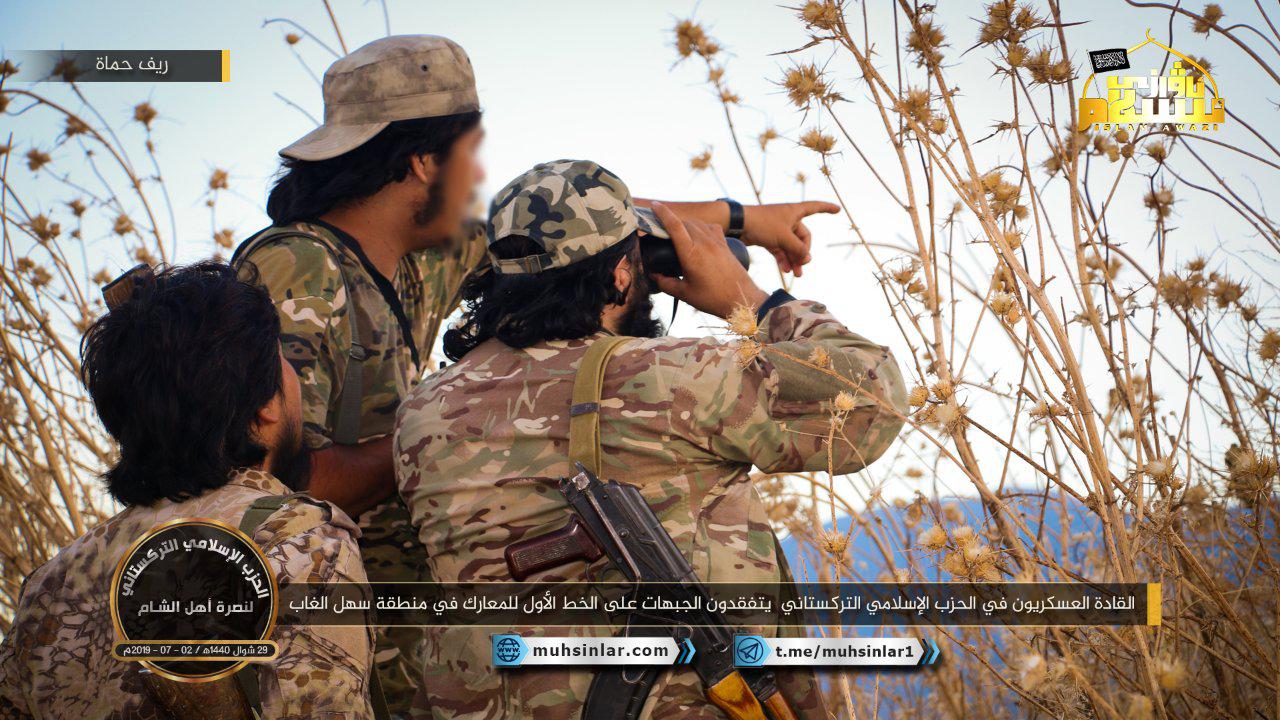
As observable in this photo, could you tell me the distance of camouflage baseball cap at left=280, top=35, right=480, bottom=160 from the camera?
2436 millimetres

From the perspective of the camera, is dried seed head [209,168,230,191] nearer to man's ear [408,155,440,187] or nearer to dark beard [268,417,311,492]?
man's ear [408,155,440,187]

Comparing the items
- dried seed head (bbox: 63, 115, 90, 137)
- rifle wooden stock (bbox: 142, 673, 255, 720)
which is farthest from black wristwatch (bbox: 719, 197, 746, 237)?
dried seed head (bbox: 63, 115, 90, 137)

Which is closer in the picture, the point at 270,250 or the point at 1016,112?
the point at 1016,112

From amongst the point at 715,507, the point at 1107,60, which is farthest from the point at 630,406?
the point at 1107,60

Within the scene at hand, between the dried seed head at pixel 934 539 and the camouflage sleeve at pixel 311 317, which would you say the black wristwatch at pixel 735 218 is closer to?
the camouflage sleeve at pixel 311 317

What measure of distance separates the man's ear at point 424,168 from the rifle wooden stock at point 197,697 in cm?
138

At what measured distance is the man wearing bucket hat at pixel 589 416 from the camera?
171cm

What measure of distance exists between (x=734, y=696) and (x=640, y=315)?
816mm

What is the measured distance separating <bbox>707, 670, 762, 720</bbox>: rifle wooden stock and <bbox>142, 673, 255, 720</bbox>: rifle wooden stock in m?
0.76

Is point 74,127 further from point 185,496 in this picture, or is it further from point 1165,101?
point 1165,101

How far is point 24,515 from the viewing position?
11.8ft

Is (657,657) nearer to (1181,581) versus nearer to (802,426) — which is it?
(802,426)

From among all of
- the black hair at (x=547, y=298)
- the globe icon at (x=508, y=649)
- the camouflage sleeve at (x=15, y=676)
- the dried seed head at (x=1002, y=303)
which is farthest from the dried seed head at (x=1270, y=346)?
the camouflage sleeve at (x=15, y=676)

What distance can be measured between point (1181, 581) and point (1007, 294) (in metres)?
0.56
